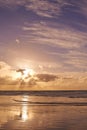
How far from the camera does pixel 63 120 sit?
2570cm

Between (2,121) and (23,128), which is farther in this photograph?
(2,121)

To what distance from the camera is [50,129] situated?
21.3 meters

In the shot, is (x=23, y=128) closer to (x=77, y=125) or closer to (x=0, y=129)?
(x=0, y=129)

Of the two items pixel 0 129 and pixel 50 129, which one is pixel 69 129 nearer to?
pixel 50 129

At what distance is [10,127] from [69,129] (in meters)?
4.23

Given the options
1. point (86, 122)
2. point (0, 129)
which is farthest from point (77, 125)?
point (0, 129)

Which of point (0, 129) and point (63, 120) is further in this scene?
point (63, 120)

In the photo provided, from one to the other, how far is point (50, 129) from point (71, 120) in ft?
15.3

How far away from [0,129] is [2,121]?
4.18 m

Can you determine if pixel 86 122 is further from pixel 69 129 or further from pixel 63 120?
pixel 69 129

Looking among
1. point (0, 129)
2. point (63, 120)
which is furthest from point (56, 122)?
point (0, 129)

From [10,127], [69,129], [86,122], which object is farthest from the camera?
[86,122]

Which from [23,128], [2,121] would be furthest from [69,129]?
[2,121]

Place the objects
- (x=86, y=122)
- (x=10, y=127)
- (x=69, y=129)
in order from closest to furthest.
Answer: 1. (x=69, y=129)
2. (x=10, y=127)
3. (x=86, y=122)
